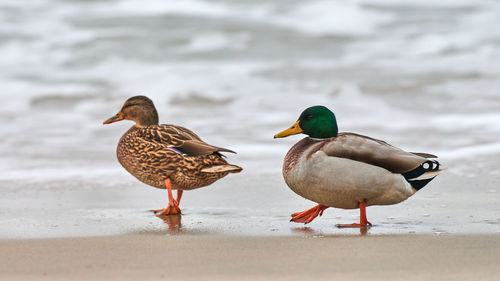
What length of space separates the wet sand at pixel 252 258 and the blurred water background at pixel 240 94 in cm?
35

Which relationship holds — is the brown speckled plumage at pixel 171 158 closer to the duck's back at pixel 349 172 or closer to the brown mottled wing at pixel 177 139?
the brown mottled wing at pixel 177 139

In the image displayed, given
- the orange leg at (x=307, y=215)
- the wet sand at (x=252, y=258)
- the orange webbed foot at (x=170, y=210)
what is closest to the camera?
the wet sand at (x=252, y=258)

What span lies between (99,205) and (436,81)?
776 cm

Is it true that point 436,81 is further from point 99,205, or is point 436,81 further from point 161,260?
point 161,260

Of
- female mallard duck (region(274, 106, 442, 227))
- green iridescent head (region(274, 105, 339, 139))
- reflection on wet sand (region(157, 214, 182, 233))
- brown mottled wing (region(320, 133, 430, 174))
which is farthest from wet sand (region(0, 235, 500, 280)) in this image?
green iridescent head (region(274, 105, 339, 139))

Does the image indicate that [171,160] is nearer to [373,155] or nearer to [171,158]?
[171,158]

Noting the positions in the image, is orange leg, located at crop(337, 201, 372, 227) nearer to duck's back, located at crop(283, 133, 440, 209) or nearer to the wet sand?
duck's back, located at crop(283, 133, 440, 209)

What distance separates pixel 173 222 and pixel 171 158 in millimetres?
586

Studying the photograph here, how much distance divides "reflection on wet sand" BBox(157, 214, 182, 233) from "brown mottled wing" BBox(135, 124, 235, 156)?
1.59 ft

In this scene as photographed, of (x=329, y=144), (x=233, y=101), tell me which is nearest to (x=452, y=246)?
(x=329, y=144)

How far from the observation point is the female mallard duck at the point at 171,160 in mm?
5922

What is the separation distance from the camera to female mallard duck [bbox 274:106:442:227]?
5141 mm

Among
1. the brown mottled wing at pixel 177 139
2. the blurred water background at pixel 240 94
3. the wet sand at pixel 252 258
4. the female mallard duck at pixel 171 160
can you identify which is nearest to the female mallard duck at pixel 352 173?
the blurred water background at pixel 240 94

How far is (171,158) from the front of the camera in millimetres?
5938
